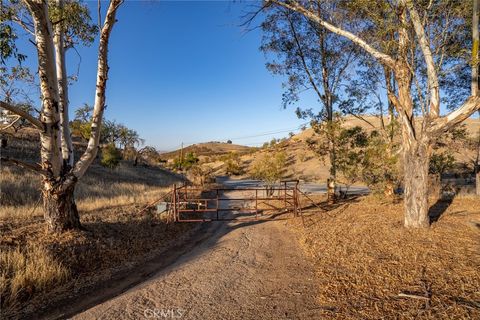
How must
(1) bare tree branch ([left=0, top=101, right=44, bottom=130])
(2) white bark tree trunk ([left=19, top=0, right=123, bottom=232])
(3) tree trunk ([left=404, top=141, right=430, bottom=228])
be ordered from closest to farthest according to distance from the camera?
(1) bare tree branch ([left=0, top=101, right=44, bottom=130])
(2) white bark tree trunk ([left=19, top=0, right=123, bottom=232])
(3) tree trunk ([left=404, top=141, right=430, bottom=228])

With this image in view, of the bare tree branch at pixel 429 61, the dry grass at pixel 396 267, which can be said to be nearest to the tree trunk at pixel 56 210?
the dry grass at pixel 396 267

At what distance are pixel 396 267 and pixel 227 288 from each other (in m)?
3.21

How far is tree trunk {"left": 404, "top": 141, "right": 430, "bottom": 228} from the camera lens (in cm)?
682

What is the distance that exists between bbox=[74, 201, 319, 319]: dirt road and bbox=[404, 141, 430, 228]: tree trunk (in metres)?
3.22

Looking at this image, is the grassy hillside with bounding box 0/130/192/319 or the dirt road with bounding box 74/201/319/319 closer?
the dirt road with bounding box 74/201/319/319

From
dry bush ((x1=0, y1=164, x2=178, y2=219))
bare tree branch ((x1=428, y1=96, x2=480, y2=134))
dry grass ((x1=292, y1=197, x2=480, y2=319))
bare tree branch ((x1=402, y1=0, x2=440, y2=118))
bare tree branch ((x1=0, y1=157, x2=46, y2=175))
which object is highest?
bare tree branch ((x1=402, y1=0, x2=440, y2=118))

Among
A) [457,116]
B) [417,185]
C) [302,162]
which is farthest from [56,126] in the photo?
[302,162]

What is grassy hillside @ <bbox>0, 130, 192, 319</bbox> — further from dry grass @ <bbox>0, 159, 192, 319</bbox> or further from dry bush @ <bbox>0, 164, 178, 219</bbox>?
dry bush @ <bbox>0, 164, 178, 219</bbox>

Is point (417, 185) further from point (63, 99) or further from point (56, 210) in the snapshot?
point (63, 99)

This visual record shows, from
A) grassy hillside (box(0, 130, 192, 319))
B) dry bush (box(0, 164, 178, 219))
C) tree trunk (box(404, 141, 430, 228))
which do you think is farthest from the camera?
dry bush (box(0, 164, 178, 219))

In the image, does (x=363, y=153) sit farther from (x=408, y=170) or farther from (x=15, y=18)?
(x=15, y=18)

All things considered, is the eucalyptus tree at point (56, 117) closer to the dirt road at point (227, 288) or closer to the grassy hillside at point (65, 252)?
the grassy hillside at point (65, 252)

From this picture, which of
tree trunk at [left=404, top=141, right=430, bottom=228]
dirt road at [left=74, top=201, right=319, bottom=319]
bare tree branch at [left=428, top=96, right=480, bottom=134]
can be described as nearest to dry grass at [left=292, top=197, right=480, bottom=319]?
tree trunk at [left=404, top=141, right=430, bottom=228]

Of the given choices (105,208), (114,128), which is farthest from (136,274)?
(114,128)
